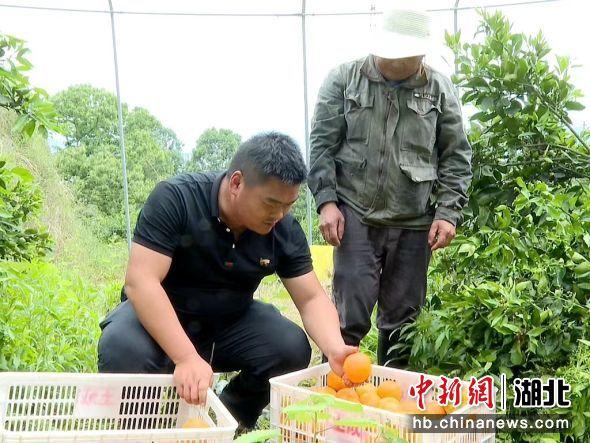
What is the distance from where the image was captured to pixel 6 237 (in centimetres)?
279

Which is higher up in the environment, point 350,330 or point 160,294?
point 160,294

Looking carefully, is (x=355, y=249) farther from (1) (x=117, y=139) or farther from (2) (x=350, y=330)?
(1) (x=117, y=139)

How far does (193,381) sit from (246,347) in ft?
1.90

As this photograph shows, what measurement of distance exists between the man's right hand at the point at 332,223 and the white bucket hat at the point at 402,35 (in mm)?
644

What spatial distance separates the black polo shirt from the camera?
94.6 inches

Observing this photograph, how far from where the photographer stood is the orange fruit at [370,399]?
2.10 meters

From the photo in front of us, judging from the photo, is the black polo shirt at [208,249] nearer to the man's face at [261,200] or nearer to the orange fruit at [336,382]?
the man's face at [261,200]

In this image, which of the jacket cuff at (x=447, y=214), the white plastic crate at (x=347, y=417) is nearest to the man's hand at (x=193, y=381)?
the white plastic crate at (x=347, y=417)

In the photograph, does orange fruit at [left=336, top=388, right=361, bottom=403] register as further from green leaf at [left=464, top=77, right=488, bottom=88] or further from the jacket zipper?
green leaf at [left=464, top=77, right=488, bottom=88]

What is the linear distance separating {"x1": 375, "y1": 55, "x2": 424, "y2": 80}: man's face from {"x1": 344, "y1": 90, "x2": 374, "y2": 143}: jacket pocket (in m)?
0.12

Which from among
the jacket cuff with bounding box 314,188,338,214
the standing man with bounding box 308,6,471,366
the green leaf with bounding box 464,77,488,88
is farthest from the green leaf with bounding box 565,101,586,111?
the jacket cuff with bounding box 314,188,338,214

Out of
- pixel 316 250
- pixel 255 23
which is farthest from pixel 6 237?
pixel 255 23

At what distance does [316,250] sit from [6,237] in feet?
10.6

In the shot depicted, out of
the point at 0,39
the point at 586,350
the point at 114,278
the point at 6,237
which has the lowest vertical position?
the point at 114,278
